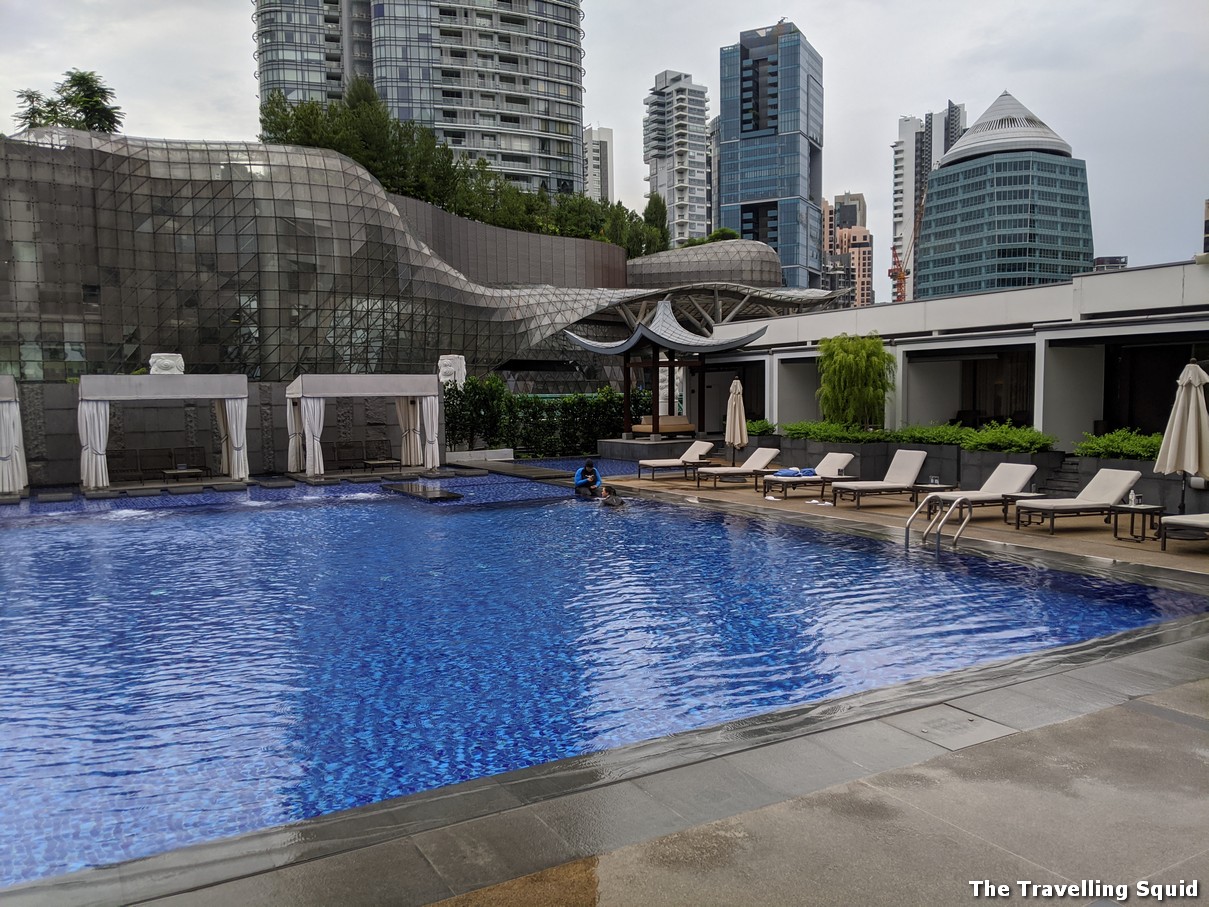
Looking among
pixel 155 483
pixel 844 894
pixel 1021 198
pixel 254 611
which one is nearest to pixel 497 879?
pixel 844 894

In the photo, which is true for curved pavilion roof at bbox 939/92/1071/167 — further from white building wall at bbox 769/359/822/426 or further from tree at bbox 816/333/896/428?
tree at bbox 816/333/896/428

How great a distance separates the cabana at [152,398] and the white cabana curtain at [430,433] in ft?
15.5

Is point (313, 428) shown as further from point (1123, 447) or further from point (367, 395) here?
point (1123, 447)

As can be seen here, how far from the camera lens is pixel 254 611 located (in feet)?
30.5

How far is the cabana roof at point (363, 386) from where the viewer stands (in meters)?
22.3

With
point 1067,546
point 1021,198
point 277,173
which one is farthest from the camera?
point 1021,198

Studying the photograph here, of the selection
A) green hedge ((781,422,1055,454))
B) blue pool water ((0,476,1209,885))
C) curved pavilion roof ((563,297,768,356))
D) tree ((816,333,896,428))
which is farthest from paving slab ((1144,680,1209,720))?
curved pavilion roof ((563,297,768,356))

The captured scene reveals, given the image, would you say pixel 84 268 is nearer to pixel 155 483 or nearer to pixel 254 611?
pixel 155 483

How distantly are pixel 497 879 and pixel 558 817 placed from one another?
2.14ft

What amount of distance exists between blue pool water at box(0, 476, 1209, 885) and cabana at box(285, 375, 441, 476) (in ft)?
28.5

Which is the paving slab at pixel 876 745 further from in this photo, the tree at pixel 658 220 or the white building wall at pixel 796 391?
the tree at pixel 658 220

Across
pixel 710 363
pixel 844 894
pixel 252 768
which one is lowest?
pixel 252 768

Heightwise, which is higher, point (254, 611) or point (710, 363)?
point (710, 363)

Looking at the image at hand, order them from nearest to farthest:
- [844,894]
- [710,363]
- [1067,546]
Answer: [844,894]
[1067,546]
[710,363]
